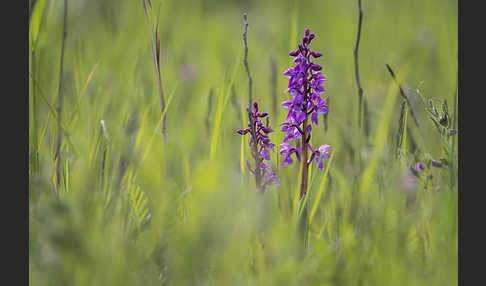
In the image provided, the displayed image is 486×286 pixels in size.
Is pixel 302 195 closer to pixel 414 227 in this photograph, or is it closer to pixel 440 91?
pixel 414 227

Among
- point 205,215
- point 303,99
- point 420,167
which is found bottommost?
point 205,215

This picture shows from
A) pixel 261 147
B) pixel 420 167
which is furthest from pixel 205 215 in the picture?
pixel 420 167

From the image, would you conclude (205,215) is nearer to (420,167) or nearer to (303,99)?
(303,99)

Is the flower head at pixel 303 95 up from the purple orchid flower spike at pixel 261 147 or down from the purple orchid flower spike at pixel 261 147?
up

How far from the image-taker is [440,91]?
12.3ft

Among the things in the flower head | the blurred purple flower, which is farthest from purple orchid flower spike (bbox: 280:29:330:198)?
the blurred purple flower

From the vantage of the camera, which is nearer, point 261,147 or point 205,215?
point 205,215

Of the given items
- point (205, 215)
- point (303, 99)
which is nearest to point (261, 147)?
point (303, 99)

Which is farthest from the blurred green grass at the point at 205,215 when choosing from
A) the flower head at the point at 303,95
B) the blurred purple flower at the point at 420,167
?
the flower head at the point at 303,95

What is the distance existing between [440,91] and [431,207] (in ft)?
8.17

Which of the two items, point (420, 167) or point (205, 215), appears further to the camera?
point (420, 167)

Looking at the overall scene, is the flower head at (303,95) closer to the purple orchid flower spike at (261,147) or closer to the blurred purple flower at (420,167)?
the purple orchid flower spike at (261,147)

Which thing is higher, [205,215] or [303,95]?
[303,95]

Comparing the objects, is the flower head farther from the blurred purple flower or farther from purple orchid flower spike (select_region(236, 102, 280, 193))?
the blurred purple flower
